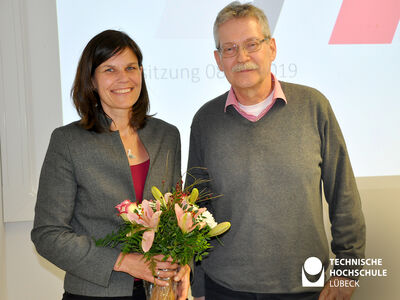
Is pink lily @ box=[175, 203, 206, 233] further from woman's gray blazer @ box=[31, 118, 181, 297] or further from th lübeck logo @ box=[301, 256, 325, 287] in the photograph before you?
th lübeck logo @ box=[301, 256, 325, 287]

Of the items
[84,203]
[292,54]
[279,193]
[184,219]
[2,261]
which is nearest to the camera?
[184,219]

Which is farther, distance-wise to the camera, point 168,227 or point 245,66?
point 245,66

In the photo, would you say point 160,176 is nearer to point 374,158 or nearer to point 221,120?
point 221,120

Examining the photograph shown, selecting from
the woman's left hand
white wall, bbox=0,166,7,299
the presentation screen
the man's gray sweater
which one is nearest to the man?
the man's gray sweater

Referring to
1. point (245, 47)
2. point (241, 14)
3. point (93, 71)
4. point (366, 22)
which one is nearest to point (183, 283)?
point (93, 71)

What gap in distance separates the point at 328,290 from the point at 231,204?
2.08 feet

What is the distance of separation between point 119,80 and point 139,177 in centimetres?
45

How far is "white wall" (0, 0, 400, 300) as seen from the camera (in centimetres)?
294

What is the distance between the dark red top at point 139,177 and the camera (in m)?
1.87

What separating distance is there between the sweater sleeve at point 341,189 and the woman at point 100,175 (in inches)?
29.6

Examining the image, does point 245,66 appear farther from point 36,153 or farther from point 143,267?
point 36,153

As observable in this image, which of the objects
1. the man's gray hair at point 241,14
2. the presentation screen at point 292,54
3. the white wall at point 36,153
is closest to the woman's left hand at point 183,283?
the man's gray hair at point 241,14

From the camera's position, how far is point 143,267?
1672 millimetres

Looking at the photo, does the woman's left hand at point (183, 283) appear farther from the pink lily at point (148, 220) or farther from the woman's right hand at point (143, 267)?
the pink lily at point (148, 220)
